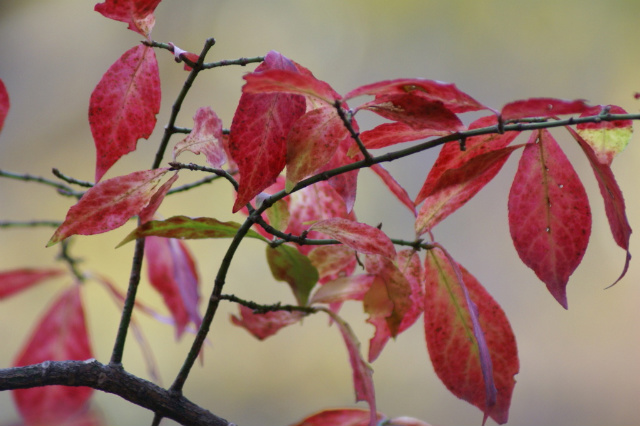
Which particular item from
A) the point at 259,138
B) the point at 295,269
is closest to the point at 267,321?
the point at 295,269

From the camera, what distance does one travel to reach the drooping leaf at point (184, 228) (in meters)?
0.29

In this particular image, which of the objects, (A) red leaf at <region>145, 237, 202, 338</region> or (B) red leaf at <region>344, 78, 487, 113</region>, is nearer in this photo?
(B) red leaf at <region>344, 78, 487, 113</region>

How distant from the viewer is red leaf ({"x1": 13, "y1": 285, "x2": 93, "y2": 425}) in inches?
22.1

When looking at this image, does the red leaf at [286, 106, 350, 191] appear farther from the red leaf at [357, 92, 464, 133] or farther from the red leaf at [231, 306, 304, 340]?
the red leaf at [231, 306, 304, 340]

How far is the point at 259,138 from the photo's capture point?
0.88 feet

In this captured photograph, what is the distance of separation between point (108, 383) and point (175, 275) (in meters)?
0.22

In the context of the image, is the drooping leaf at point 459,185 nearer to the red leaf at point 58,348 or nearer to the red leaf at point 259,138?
the red leaf at point 259,138

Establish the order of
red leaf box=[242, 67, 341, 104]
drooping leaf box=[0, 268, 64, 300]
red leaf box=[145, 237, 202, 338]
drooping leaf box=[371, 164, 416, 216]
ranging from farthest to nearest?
drooping leaf box=[0, 268, 64, 300], red leaf box=[145, 237, 202, 338], drooping leaf box=[371, 164, 416, 216], red leaf box=[242, 67, 341, 104]

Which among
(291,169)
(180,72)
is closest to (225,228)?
(291,169)

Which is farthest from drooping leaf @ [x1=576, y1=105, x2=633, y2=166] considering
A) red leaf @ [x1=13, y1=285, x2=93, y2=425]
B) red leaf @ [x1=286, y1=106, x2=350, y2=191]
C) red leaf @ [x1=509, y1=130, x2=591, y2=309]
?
red leaf @ [x1=13, y1=285, x2=93, y2=425]

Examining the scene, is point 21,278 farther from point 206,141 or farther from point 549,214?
point 549,214

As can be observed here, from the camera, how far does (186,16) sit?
169 cm

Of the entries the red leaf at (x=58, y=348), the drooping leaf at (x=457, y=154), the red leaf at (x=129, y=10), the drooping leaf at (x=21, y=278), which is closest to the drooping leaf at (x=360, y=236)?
the drooping leaf at (x=457, y=154)

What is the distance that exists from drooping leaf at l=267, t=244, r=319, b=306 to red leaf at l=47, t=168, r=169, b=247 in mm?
95
